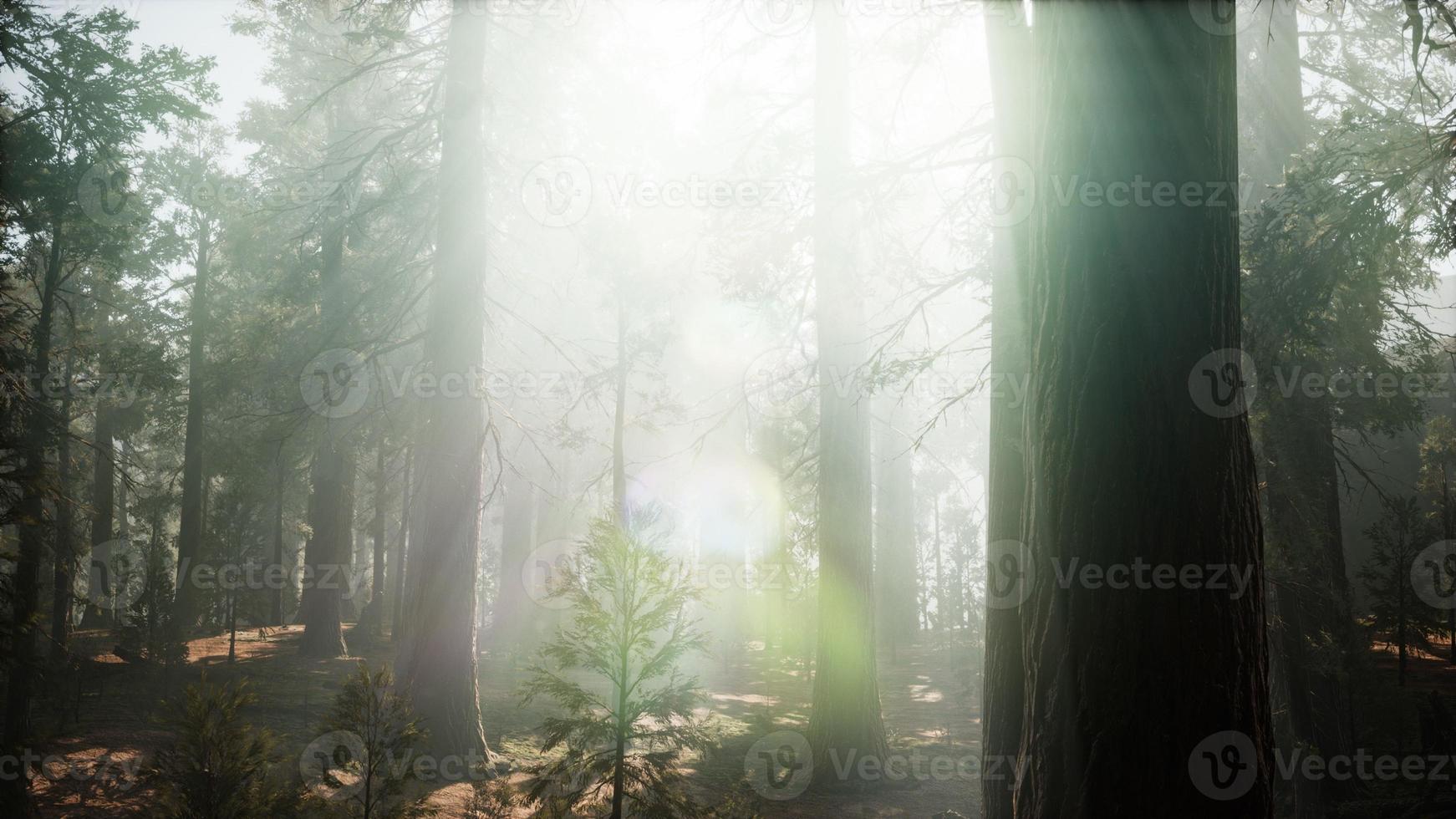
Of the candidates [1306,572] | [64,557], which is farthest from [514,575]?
[1306,572]

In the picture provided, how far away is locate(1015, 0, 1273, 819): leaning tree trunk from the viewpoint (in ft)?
9.07

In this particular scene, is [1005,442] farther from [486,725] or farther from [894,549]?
[894,549]

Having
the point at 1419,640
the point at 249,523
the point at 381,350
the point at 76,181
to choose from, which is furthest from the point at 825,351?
the point at 1419,640

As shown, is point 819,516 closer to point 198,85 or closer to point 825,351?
point 825,351

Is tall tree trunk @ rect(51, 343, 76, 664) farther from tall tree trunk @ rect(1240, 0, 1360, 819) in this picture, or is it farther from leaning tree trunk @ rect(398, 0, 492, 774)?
tall tree trunk @ rect(1240, 0, 1360, 819)

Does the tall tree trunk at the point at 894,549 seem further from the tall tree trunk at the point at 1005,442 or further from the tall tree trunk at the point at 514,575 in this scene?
the tall tree trunk at the point at 1005,442

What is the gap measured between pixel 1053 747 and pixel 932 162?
5.66 m

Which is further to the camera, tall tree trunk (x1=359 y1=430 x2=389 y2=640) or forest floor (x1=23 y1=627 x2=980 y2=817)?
tall tree trunk (x1=359 y1=430 x2=389 y2=640)

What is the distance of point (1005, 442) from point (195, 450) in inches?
750

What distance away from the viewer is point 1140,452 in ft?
9.46

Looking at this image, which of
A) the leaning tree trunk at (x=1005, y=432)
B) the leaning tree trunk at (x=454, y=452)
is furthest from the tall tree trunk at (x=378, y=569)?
the leaning tree trunk at (x=1005, y=432)

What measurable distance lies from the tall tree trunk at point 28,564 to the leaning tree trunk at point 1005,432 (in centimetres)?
824

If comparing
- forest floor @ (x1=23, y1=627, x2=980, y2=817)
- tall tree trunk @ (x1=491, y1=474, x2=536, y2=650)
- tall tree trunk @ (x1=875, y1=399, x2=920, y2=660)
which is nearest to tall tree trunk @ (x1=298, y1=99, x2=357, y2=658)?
forest floor @ (x1=23, y1=627, x2=980, y2=817)

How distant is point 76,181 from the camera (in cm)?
938
